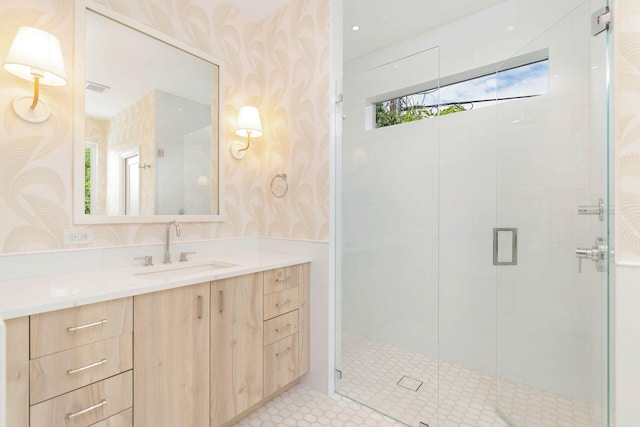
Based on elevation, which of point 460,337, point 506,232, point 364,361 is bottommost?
point 364,361

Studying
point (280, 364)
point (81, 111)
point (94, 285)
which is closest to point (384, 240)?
point (280, 364)

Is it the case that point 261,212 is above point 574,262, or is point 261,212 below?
above

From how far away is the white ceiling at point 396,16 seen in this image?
7.23ft

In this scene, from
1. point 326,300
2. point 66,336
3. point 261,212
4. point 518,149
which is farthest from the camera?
point 261,212

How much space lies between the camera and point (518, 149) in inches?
67.1

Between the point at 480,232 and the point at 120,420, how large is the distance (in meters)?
2.21

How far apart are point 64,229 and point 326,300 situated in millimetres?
1466

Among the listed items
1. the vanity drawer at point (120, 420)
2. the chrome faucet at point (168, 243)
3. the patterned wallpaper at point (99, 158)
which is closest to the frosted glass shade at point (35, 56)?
the patterned wallpaper at point (99, 158)

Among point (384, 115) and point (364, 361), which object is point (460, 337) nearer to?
point (364, 361)

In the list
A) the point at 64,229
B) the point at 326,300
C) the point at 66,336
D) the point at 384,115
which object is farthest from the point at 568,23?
the point at 64,229

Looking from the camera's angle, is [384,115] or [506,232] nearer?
[506,232]

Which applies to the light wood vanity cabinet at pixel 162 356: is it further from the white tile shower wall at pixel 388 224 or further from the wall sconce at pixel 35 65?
the wall sconce at pixel 35 65

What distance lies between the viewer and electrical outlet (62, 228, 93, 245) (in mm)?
1507

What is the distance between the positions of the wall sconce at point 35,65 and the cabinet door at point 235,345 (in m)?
1.15
